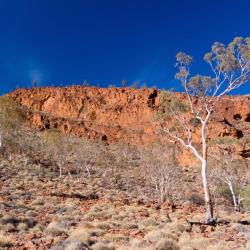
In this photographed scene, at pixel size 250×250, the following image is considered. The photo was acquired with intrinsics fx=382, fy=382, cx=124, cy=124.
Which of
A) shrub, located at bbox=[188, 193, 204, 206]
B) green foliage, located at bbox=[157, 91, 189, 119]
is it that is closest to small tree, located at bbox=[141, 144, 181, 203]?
shrub, located at bbox=[188, 193, 204, 206]

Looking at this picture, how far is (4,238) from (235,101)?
10889cm

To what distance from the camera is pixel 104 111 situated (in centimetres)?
11388

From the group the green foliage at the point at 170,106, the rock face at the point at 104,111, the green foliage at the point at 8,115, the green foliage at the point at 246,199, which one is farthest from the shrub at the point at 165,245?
the rock face at the point at 104,111

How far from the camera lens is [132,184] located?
172ft

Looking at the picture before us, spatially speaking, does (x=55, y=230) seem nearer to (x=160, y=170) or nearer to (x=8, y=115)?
(x=160, y=170)

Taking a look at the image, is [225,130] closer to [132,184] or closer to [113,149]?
[113,149]

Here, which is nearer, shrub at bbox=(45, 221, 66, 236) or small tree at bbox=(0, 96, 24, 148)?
shrub at bbox=(45, 221, 66, 236)

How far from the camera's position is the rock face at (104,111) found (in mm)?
101500

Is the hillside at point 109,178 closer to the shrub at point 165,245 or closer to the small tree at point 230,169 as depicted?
the shrub at point 165,245

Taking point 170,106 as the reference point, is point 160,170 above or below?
below

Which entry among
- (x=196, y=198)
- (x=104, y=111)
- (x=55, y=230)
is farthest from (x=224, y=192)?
(x=104, y=111)

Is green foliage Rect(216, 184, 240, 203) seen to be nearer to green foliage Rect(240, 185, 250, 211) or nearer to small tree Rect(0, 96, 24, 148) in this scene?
green foliage Rect(240, 185, 250, 211)

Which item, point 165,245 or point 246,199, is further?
point 246,199

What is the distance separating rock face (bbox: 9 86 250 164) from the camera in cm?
10150
